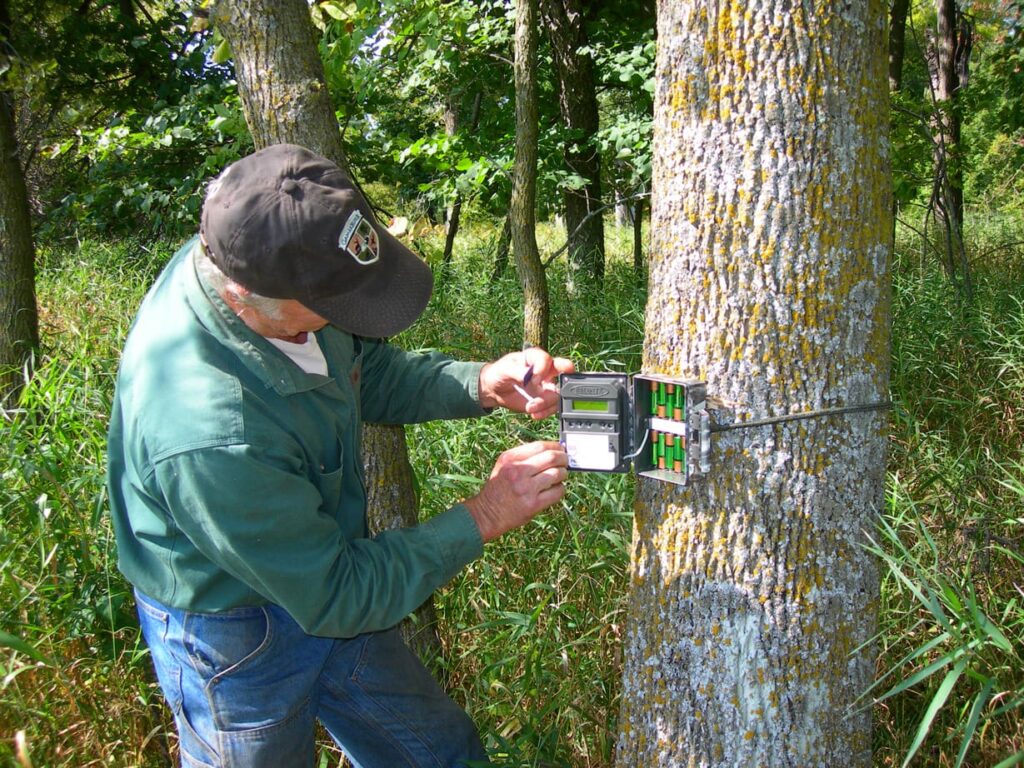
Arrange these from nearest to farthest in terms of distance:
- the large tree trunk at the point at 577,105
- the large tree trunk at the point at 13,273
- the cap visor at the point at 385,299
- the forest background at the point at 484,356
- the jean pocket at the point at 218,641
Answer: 1. the cap visor at the point at 385,299
2. the jean pocket at the point at 218,641
3. the forest background at the point at 484,356
4. the large tree trunk at the point at 13,273
5. the large tree trunk at the point at 577,105

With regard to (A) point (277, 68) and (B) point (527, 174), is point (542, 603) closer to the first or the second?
(A) point (277, 68)

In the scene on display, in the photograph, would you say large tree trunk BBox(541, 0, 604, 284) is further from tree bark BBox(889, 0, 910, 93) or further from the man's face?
the man's face

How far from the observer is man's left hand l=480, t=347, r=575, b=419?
6.48 feet

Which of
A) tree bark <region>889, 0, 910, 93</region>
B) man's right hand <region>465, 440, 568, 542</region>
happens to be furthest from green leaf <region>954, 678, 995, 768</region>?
tree bark <region>889, 0, 910, 93</region>

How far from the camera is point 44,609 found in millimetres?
2359

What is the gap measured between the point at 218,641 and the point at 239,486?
42 centimetres

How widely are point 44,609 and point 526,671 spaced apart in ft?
4.61

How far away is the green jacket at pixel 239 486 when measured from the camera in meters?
1.47

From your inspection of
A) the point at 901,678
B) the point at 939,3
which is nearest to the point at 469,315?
the point at 901,678

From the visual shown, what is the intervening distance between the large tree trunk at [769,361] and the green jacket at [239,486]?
511 millimetres

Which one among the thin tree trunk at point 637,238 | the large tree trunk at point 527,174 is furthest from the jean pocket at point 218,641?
the thin tree trunk at point 637,238

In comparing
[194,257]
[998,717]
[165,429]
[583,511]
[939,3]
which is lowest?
[998,717]

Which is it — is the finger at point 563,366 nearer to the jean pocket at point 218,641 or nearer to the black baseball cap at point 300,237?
the black baseball cap at point 300,237

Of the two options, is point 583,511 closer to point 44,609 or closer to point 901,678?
point 901,678
